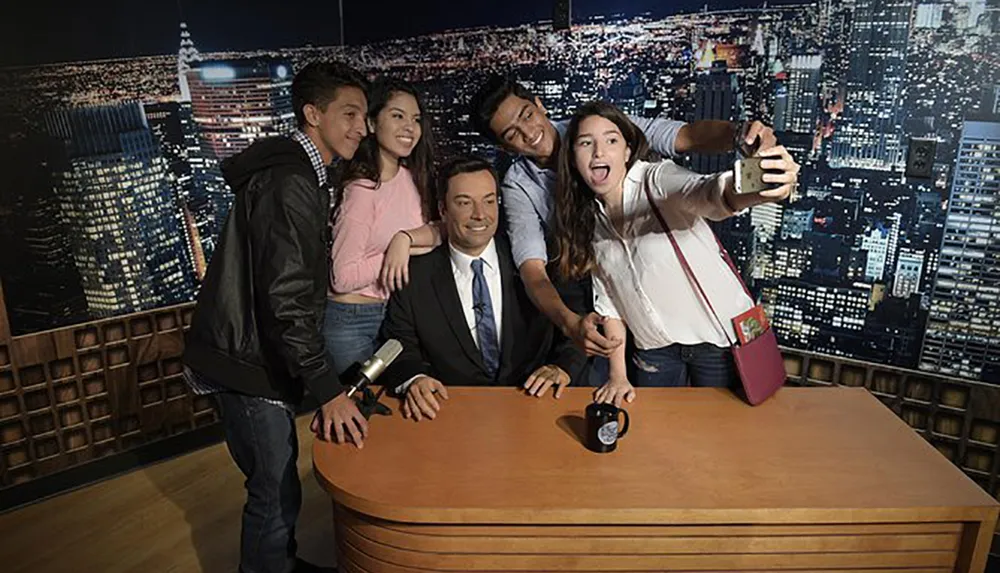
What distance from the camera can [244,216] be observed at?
1.72m

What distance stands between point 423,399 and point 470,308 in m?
0.40

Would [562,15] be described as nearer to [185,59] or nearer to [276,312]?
[185,59]

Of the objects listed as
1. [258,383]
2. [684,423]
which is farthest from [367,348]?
[684,423]

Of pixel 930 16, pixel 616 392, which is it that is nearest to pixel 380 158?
pixel 616 392

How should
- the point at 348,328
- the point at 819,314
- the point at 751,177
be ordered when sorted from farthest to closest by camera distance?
the point at 819,314 < the point at 348,328 < the point at 751,177

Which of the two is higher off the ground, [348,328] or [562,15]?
[562,15]

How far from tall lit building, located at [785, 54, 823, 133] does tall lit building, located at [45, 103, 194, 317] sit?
105 inches

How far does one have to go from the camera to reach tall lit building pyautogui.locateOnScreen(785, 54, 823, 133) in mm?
2586

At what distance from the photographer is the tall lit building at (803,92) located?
8.48 ft

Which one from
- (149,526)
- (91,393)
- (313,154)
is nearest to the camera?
(313,154)

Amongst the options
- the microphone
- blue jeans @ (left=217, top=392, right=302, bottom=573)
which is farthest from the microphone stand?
blue jeans @ (left=217, top=392, right=302, bottom=573)

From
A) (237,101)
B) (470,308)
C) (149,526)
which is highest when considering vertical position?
(237,101)

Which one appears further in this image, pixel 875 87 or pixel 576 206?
pixel 875 87

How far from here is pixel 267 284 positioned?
1.67 metres
